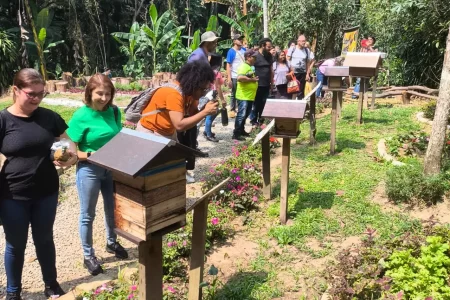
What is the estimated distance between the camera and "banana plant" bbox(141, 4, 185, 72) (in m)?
15.6

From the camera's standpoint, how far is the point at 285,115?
4.34 meters

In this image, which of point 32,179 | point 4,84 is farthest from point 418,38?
point 4,84

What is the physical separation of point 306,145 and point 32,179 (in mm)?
4928

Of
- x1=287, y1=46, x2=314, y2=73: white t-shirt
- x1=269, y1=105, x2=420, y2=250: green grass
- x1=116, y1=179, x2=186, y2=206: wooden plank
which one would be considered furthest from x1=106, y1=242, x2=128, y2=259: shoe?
x1=287, y1=46, x2=314, y2=73: white t-shirt

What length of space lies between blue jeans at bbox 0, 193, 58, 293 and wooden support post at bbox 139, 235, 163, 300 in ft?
3.72

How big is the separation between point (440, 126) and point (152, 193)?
151 inches

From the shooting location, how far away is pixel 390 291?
306cm

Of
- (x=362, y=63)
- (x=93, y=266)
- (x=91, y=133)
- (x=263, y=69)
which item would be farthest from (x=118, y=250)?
(x=362, y=63)

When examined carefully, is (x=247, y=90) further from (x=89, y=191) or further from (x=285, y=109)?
(x=89, y=191)

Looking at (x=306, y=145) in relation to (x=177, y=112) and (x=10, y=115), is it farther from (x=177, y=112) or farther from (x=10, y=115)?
(x=10, y=115)

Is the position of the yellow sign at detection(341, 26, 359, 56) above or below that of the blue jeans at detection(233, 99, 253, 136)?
above

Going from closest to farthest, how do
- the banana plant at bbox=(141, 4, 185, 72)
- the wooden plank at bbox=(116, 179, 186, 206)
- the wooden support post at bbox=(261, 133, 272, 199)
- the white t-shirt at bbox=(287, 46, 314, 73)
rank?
1. the wooden plank at bbox=(116, 179, 186, 206)
2. the wooden support post at bbox=(261, 133, 272, 199)
3. the white t-shirt at bbox=(287, 46, 314, 73)
4. the banana plant at bbox=(141, 4, 185, 72)

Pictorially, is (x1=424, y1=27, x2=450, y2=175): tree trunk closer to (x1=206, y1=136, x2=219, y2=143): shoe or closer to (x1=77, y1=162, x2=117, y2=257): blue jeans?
(x1=77, y1=162, x2=117, y2=257): blue jeans

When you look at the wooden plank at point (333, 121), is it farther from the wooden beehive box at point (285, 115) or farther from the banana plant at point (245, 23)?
the banana plant at point (245, 23)
